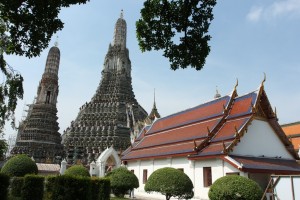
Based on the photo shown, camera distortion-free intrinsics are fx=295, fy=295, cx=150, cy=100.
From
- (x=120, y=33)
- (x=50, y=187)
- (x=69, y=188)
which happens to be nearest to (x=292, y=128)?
(x=69, y=188)

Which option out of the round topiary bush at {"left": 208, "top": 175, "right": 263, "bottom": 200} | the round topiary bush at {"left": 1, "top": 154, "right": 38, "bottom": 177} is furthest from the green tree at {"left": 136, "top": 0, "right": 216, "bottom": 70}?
the round topiary bush at {"left": 1, "top": 154, "right": 38, "bottom": 177}

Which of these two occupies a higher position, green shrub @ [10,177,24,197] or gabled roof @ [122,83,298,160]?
gabled roof @ [122,83,298,160]

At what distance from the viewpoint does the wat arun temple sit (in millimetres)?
62219

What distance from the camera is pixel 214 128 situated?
21.1 metres

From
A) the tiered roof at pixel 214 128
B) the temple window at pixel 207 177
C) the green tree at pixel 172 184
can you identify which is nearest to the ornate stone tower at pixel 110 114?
the tiered roof at pixel 214 128

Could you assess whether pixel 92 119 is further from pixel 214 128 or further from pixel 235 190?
pixel 235 190

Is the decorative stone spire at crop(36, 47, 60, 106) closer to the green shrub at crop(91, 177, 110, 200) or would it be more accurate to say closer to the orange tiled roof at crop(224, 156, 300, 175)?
the green shrub at crop(91, 177, 110, 200)

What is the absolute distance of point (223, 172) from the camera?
18234 mm

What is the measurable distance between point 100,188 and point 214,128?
29.9 feet

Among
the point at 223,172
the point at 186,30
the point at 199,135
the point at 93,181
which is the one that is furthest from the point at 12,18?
the point at 199,135

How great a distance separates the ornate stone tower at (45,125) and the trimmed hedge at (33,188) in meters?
42.8

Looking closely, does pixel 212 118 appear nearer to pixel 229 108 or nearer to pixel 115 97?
pixel 229 108

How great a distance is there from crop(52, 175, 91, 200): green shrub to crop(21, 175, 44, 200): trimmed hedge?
345 centimetres

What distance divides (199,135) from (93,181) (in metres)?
9.19
